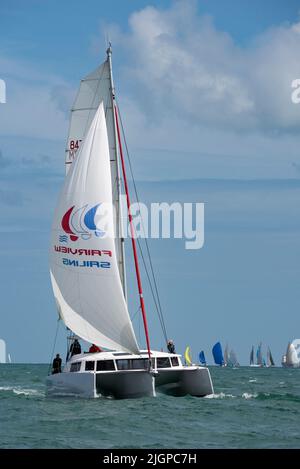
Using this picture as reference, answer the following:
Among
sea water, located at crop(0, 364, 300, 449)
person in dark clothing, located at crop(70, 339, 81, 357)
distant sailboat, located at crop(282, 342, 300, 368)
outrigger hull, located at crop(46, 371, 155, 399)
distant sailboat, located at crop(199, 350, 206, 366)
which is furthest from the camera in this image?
distant sailboat, located at crop(282, 342, 300, 368)

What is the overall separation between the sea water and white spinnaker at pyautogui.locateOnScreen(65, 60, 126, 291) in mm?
7129

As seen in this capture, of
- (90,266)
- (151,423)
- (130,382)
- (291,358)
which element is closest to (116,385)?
(130,382)

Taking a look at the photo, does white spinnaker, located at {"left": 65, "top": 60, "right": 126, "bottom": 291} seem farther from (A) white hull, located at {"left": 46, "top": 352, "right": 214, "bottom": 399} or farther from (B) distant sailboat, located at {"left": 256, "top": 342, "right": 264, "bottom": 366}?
(B) distant sailboat, located at {"left": 256, "top": 342, "right": 264, "bottom": 366}


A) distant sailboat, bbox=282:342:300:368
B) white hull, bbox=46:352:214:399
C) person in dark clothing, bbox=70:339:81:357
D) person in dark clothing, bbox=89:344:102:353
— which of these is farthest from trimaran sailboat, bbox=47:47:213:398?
distant sailboat, bbox=282:342:300:368

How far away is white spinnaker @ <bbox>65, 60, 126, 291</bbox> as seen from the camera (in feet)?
125

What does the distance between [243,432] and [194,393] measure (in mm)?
8356

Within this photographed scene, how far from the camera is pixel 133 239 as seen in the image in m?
36.7

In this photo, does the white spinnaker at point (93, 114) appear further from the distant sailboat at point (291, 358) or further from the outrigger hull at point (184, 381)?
the distant sailboat at point (291, 358)

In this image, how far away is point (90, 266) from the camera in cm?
3566

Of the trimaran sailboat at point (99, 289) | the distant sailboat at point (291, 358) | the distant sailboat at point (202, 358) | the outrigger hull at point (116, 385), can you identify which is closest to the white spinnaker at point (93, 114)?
the trimaran sailboat at point (99, 289)

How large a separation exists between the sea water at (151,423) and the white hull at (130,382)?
0.33 meters
